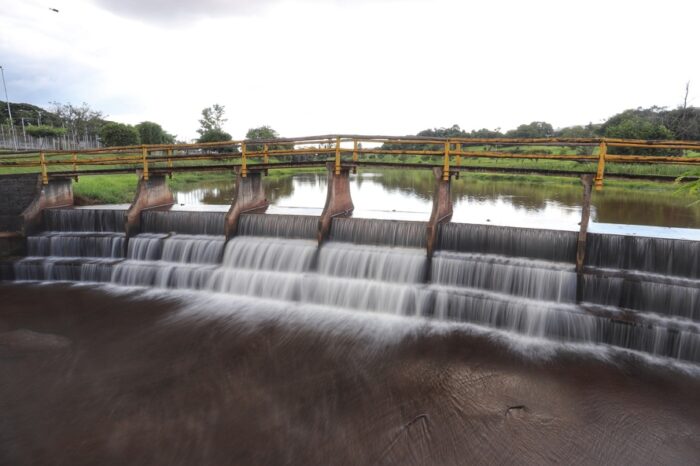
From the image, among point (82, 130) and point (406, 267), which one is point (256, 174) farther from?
point (82, 130)

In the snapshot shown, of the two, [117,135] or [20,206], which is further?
[117,135]

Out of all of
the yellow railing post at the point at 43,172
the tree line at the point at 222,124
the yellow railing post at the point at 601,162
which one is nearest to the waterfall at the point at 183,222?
the yellow railing post at the point at 43,172

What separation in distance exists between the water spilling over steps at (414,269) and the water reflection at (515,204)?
244 centimetres

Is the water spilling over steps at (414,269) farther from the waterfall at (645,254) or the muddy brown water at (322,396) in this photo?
the muddy brown water at (322,396)

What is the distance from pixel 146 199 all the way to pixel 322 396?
11.9 m

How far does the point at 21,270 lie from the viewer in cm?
1290

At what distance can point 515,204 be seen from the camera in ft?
68.6

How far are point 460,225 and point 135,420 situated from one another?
28.7 ft

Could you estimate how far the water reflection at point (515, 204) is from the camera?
15477mm

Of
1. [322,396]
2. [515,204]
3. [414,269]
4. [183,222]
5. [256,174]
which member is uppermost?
[256,174]

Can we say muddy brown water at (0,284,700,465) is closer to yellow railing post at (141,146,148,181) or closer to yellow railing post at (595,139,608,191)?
yellow railing post at (595,139,608,191)

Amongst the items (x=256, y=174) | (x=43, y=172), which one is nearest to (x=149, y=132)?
(x=43, y=172)

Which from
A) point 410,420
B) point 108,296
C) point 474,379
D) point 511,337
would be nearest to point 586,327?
point 511,337

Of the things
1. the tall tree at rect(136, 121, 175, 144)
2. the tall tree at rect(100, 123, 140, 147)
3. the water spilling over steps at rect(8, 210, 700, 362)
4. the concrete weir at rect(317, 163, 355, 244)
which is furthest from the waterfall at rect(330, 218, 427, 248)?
the tall tree at rect(136, 121, 175, 144)
